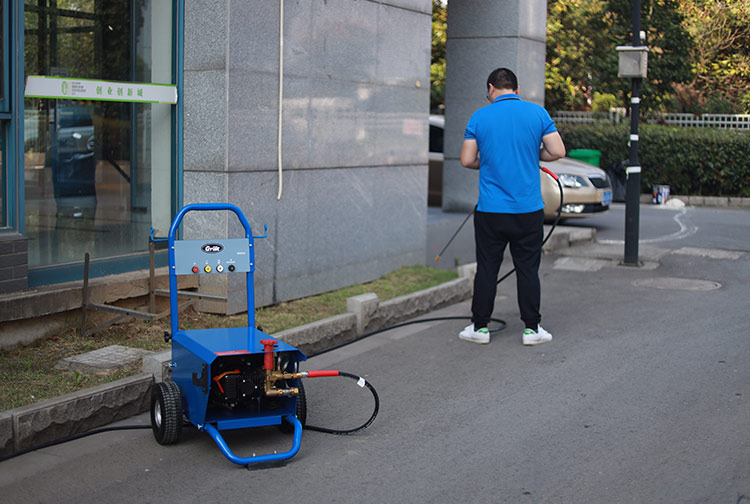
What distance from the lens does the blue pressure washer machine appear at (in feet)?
15.5

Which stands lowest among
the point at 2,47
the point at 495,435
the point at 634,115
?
the point at 495,435

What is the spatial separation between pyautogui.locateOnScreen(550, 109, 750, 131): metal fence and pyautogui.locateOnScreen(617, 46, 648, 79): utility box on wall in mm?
12197

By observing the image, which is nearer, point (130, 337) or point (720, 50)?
point (130, 337)

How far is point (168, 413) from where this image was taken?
16.2 feet

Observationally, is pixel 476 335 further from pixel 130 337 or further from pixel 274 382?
pixel 274 382

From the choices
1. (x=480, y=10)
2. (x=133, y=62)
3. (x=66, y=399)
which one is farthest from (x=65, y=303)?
(x=480, y=10)

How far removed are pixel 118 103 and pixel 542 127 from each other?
3.51 metres

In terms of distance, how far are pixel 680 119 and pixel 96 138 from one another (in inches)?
735

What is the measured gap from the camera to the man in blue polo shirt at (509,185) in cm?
704

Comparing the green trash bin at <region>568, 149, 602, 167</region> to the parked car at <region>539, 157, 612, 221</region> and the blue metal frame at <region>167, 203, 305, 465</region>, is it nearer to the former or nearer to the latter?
the parked car at <region>539, 157, 612, 221</region>

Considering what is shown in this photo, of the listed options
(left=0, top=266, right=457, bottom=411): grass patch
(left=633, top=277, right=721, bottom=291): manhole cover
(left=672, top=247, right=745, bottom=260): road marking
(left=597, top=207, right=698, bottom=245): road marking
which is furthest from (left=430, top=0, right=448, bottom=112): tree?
(left=0, top=266, right=457, bottom=411): grass patch

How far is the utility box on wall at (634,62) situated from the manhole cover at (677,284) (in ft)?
8.26

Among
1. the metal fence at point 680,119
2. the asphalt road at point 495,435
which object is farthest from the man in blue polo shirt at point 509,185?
the metal fence at point 680,119

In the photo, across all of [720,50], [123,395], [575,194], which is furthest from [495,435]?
[720,50]
